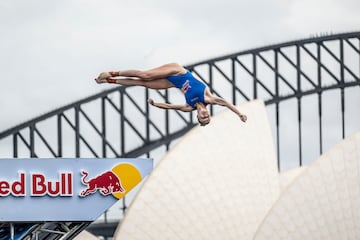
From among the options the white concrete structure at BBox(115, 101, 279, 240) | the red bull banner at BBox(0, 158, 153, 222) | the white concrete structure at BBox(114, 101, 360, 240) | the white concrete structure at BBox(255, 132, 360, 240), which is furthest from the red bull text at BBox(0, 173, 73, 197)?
the white concrete structure at BBox(115, 101, 279, 240)

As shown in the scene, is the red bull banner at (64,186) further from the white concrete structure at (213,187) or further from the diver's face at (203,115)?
the diver's face at (203,115)

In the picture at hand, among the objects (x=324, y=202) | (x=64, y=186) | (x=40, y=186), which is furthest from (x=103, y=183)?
(x=324, y=202)

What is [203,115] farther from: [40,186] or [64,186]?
[40,186]

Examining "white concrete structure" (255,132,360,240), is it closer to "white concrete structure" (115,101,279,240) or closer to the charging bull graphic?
"white concrete structure" (115,101,279,240)

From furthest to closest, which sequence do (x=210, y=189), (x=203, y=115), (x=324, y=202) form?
(x=210, y=189)
(x=324, y=202)
(x=203, y=115)

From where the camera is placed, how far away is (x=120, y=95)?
82.9m

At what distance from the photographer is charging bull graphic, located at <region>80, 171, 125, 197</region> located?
137 feet

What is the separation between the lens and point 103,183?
138 ft

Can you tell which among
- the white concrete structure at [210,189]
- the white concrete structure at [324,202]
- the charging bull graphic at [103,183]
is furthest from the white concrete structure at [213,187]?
the charging bull graphic at [103,183]

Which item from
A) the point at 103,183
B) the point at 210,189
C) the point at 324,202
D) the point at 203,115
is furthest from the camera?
the point at 210,189

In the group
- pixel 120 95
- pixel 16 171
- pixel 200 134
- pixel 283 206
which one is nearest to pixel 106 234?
pixel 120 95

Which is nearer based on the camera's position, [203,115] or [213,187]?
[203,115]

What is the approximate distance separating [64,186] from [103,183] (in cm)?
134

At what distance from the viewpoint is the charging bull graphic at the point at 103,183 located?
137ft
